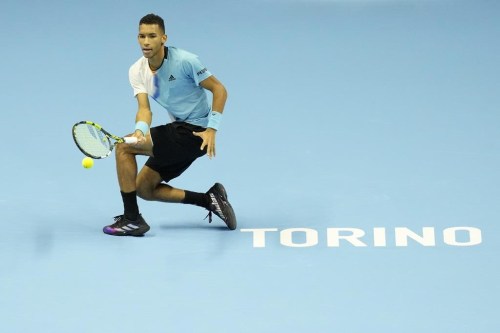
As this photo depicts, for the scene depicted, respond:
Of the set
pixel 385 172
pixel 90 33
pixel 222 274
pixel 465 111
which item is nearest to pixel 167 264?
pixel 222 274

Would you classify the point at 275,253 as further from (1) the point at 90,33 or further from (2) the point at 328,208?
(1) the point at 90,33

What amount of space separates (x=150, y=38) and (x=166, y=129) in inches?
29.4

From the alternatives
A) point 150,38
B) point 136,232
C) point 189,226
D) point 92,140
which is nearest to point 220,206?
point 189,226

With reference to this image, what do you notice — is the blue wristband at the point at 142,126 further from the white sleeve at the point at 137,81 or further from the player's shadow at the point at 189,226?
the player's shadow at the point at 189,226

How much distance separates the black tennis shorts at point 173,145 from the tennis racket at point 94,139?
0.58m

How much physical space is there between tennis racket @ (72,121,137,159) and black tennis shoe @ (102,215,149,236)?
2.28 ft

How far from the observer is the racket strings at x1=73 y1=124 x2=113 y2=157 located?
34.9 feet

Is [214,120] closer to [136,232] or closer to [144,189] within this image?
[144,189]

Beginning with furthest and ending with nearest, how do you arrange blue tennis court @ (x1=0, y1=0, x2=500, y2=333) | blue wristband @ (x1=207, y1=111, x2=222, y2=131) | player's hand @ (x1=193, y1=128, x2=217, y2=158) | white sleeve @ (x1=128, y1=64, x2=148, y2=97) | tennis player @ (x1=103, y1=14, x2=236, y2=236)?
1. white sleeve @ (x1=128, y1=64, x2=148, y2=97)
2. tennis player @ (x1=103, y1=14, x2=236, y2=236)
3. blue wristband @ (x1=207, y1=111, x2=222, y2=131)
4. player's hand @ (x1=193, y1=128, x2=217, y2=158)
5. blue tennis court @ (x1=0, y1=0, x2=500, y2=333)

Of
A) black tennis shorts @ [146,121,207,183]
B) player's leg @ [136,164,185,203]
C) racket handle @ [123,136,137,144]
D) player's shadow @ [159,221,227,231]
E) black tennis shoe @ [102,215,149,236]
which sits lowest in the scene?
player's shadow @ [159,221,227,231]

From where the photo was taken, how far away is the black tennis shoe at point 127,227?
11.1m

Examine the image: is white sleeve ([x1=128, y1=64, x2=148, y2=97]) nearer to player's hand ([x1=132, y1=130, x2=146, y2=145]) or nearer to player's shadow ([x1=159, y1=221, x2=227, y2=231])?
player's hand ([x1=132, y1=130, x2=146, y2=145])

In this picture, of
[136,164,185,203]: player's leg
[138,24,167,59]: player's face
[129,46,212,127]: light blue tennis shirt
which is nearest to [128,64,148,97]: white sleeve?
[129,46,212,127]: light blue tennis shirt

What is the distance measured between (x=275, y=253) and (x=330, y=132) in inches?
103
